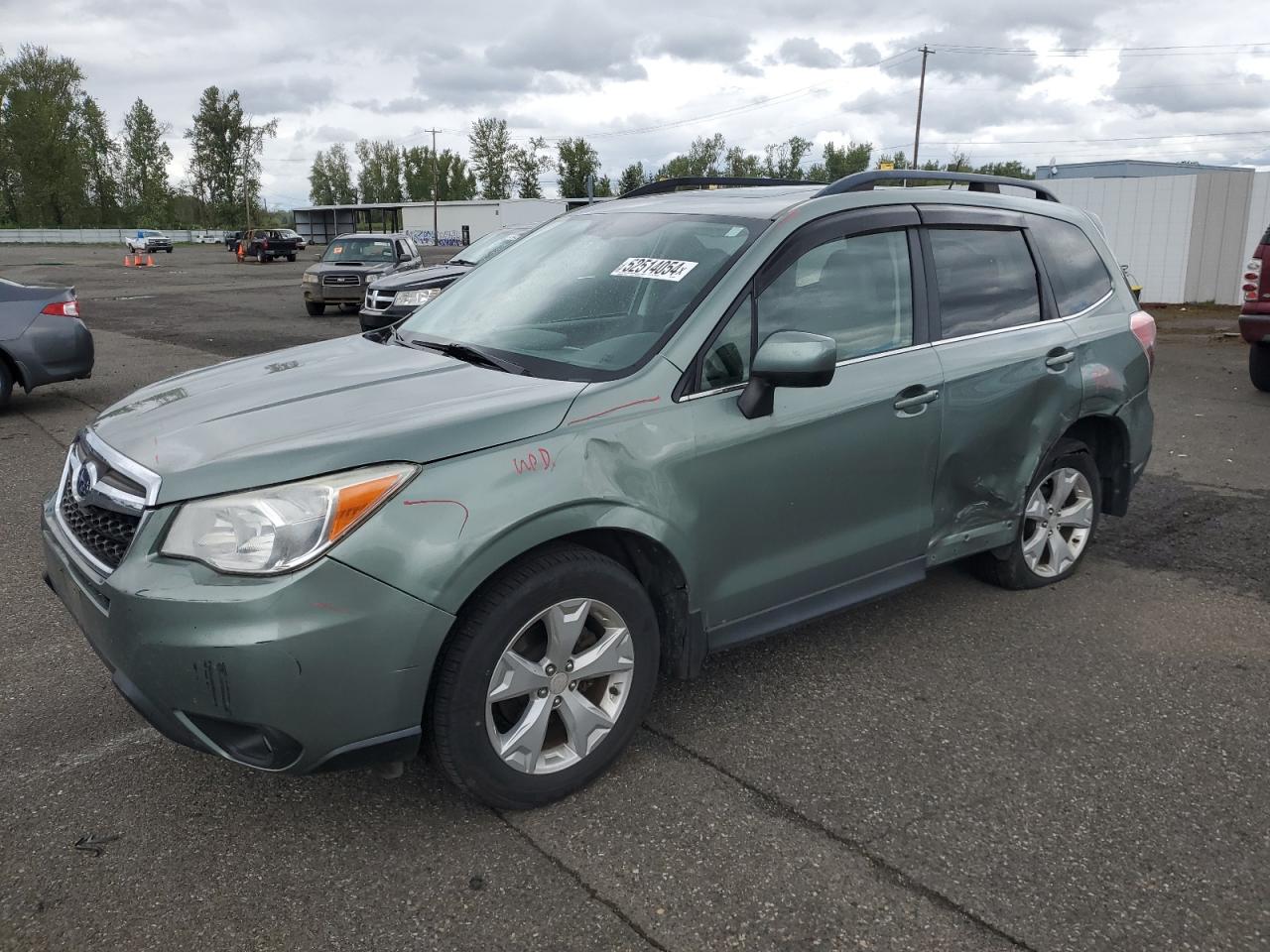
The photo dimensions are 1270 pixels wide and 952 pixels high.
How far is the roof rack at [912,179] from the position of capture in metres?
3.70

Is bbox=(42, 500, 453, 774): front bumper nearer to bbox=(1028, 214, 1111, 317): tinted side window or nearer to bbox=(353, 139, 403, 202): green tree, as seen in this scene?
bbox=(1028, 214, 1111, 317): tinted side window

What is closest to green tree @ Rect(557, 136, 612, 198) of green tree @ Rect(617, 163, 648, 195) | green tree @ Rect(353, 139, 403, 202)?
green tree @ Rect(617, 163, 648, 195)

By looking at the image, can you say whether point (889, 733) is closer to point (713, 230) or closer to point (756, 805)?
point (756, 805)

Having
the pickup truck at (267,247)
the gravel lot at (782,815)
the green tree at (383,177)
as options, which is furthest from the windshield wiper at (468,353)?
the green tree at (383,177)

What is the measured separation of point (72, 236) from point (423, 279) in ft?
272

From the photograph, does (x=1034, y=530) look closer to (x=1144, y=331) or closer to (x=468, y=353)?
(x=1144, y=331)

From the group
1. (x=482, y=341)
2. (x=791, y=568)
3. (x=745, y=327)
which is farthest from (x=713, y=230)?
(x=791, y=568)

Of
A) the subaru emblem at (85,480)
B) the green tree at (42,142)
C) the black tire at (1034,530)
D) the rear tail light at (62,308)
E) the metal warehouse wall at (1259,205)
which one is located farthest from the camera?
the green tree at (42,142)

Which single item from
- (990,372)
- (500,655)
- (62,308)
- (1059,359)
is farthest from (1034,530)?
(62,308)

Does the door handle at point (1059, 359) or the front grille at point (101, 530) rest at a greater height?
the door handle at point (1059, 359)

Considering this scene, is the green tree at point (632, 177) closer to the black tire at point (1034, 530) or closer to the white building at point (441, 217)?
the white building at point (441, 217)

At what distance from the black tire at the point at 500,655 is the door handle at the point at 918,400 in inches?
50.0

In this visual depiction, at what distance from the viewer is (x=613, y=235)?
12.8ft

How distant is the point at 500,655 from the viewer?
271 cm
